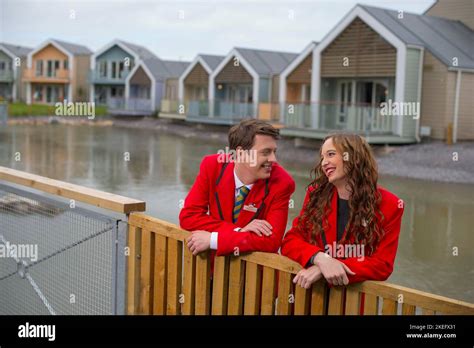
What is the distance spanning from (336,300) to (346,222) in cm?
45

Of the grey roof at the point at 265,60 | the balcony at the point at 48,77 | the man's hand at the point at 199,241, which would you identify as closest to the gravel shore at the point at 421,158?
the grey roof at the point at 265,60

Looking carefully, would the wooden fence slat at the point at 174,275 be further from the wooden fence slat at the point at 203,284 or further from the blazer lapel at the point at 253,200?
the blazer lapel at the point at 253,200

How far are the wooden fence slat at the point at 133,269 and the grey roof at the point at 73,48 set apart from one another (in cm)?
5724

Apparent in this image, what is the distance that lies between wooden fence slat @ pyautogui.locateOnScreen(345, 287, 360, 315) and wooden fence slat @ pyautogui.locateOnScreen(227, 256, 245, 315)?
2.09 ft

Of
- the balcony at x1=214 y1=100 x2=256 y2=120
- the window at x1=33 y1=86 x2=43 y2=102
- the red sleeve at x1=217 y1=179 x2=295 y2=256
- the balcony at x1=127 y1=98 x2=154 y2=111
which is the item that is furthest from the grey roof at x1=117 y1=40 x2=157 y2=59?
the red sleeve at x1=217 y1=179 x2=295 y2=256

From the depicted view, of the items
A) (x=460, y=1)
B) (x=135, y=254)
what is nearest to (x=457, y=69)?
(x=460, y=1)

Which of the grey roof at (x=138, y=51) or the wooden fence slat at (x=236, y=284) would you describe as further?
the grey roof at (x=138, y=51)

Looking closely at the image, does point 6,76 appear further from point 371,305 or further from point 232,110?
point 371,305

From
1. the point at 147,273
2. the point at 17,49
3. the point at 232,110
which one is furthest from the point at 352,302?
the point at 17,49

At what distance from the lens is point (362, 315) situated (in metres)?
3.06

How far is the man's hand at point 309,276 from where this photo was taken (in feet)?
10.2

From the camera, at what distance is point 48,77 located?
58.6m
